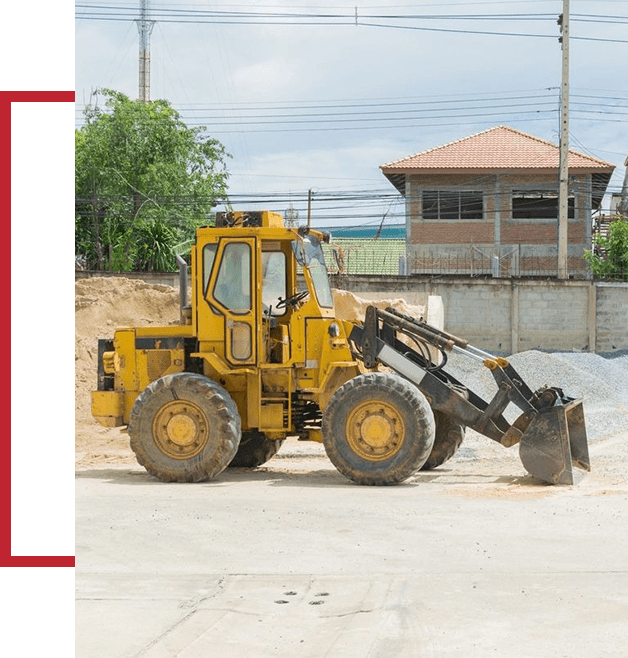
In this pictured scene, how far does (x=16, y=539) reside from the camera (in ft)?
6.07

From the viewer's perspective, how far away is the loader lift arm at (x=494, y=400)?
39.5 feet

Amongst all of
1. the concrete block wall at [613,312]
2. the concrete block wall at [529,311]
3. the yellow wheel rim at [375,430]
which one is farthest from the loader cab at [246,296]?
the concrete block wall at [613,312]

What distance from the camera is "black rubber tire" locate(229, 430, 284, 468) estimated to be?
47.5ft

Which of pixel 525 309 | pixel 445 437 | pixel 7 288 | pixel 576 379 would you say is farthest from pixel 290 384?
pixel 525 309

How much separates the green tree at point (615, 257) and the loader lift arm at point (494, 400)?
21.5 m

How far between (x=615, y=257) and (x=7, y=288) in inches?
1337

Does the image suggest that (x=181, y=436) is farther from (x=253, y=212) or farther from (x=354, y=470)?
(x=253, y=212)

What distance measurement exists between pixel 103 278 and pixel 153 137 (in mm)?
18080

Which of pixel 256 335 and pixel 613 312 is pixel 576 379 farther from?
pixel 256 335

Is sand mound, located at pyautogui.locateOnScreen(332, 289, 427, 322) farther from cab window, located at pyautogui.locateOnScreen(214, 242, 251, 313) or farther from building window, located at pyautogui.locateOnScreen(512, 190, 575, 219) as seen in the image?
building window, located at pyautogui.locateOnScreen(512, 190, 575, 219)

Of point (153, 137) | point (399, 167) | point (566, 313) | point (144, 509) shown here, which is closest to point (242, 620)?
point (144, 509)

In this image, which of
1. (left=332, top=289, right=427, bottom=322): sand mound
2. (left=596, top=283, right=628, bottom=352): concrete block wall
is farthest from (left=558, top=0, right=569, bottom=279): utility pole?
(left=332, top=289, right=427, bottom=322): sand mound

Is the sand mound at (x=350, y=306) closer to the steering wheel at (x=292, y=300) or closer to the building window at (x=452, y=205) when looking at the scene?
the steering wheel at (x=292, y=300)

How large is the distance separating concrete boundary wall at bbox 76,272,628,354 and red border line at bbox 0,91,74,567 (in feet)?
79.7
